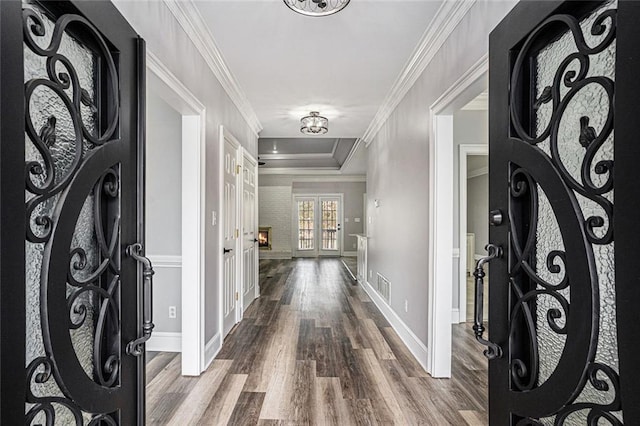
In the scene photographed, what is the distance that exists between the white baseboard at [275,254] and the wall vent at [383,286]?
6.71 m

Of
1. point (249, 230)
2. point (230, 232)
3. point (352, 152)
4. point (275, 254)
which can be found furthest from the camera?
point (275, 254)

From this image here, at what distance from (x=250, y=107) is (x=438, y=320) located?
10.9 feet

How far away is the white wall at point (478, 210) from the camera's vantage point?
6.45 meters

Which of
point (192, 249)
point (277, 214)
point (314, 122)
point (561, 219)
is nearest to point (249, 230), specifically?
point (314, 122)

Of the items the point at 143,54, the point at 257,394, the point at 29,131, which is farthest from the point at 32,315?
the point at 257,394

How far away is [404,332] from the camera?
3656mm

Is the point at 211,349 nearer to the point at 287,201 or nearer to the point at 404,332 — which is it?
the point at 404,332

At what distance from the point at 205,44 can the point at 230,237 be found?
1.96 meters

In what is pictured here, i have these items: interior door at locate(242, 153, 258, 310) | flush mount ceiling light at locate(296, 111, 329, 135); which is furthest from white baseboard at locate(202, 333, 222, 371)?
flush mount ceiling light at locate(296, 111, 329, 135)

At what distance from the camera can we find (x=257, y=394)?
2535 mm

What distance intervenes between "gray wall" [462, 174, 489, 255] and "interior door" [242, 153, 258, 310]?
12.7 feet

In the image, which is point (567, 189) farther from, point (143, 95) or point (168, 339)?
point (168, 339)

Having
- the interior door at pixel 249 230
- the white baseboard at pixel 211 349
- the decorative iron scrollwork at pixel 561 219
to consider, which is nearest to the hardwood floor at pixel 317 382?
the white baseboard at pixel 211 349

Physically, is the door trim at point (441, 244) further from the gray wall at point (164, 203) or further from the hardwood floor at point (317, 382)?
the gray wall at point (164, 203)
